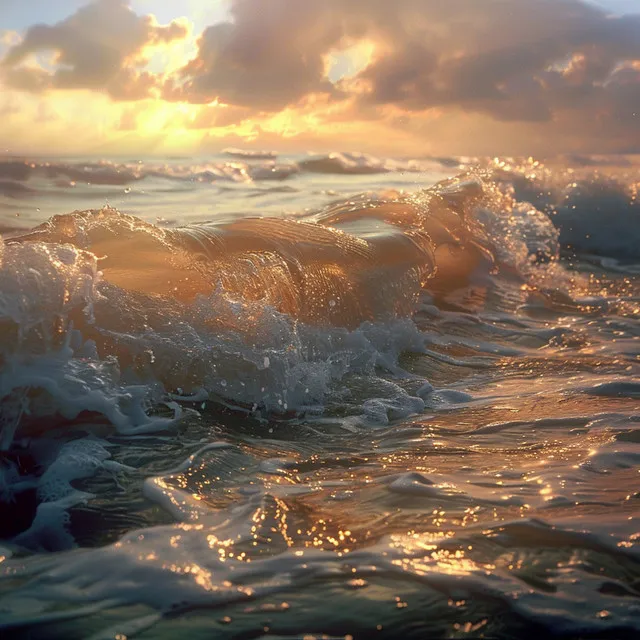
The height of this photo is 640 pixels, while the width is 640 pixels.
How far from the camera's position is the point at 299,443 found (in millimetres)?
3082

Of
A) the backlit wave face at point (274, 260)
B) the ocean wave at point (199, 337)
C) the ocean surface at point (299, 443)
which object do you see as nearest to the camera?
the ocean surface at point (299, 443)

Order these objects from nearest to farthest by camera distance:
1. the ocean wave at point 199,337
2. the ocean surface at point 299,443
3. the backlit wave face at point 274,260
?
1. the ocean surface at point 299,443
2. the ocean wave at point 199,337
3. the backlit wave face at point 274,260

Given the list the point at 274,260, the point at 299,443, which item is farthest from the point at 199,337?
the point at 274,260

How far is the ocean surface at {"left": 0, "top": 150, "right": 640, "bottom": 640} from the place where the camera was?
1879mm

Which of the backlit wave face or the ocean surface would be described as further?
the backlit wave face

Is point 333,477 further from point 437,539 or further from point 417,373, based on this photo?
point 417,373

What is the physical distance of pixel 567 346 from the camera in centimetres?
493

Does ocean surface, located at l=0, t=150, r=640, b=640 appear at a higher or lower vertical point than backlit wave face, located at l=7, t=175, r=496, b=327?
lower

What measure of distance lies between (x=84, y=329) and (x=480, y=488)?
1.89 m

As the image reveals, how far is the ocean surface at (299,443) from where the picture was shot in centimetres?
188

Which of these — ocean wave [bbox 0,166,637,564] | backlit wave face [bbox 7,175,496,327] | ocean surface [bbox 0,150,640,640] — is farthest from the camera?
backlit wave face [bbox 7,175,496,327]

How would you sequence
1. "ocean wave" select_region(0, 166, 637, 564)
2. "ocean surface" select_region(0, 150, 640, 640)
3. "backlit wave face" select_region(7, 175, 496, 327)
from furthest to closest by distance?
"backlit wave face" select_region(7, 175, 496, 327) < "ocean wave" select_region(0, 166, 637, 564) < "ocean surface" select_region(0, 150, 640, 640)

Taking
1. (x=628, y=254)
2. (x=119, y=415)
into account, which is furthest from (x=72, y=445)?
(x=628, y=254)

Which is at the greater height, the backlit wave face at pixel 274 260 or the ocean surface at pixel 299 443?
the backlit wave face at pixel 274 260
